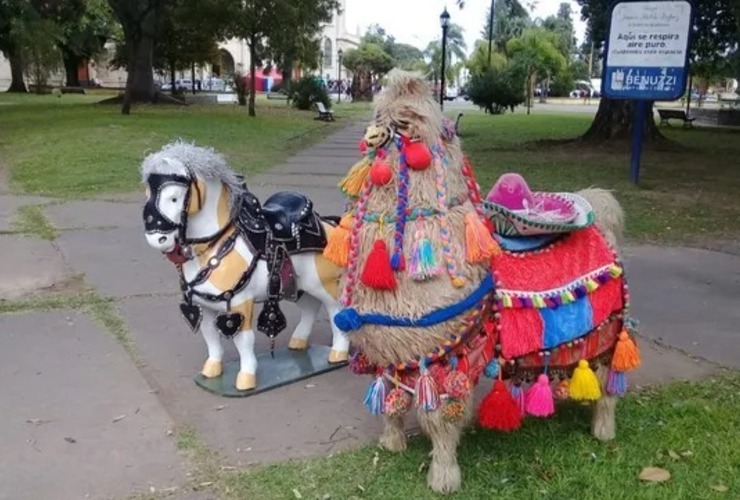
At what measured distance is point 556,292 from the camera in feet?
10.7

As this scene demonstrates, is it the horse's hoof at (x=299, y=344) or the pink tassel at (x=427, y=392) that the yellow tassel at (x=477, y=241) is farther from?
the horse's hoof at (x=299, y=344)

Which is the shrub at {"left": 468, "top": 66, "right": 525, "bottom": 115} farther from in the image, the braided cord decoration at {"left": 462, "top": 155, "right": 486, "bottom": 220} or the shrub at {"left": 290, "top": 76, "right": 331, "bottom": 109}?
the braided cord decoration at {"left": 462, "top": 155, "right": 486, "bottom": 220}

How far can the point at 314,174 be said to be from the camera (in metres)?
12.8

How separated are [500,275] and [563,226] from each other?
340 millimetres

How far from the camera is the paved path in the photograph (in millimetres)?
→ 3441

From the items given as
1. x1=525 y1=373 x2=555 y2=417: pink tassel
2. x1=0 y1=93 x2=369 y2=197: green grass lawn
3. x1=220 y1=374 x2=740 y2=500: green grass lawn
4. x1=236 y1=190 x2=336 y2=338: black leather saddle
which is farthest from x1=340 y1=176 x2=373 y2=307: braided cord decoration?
x1=0 y1=93 x2=369 y2=197: green grass lawn

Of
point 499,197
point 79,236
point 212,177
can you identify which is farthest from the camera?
point 79,236

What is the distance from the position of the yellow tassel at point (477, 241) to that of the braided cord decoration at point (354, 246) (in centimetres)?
41

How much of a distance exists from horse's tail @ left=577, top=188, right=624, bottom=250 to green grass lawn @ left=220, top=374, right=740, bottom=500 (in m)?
0.94

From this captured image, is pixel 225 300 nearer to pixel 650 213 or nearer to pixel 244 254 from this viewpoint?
pixel 244 254

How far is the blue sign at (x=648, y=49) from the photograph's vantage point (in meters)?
11.1

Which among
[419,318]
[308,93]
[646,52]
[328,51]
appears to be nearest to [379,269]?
[419,318]

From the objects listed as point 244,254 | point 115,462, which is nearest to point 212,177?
point 244,254

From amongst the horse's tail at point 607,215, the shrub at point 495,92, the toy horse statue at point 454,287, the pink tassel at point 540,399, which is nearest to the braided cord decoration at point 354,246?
the toy horse statue at point 454,287
